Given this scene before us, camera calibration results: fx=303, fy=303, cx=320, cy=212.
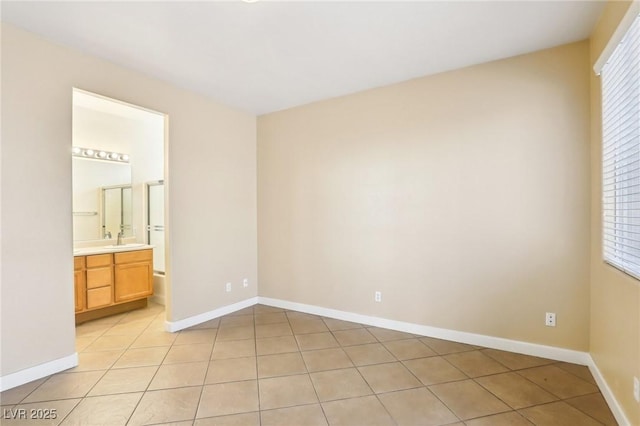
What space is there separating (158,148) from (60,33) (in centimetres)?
229

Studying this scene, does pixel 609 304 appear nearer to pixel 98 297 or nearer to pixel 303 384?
pixel 303 384

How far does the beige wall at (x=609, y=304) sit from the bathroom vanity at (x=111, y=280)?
469 centimetres

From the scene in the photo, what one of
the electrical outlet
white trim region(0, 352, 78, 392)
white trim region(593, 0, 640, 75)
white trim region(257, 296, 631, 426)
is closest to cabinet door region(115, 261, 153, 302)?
white trim region(0, 352, 78, 392)

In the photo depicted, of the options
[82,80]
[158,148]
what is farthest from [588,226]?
[158,148]

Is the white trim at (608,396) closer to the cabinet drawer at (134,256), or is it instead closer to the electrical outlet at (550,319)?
the electrical outlet at (550,319)

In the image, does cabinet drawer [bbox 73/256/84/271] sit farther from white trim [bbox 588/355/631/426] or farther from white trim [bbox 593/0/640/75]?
white trim [bbox 593/0/640/75]

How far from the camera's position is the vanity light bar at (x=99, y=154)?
12.9 feet

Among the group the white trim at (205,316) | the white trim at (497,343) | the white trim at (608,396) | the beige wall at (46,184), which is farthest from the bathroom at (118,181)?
the white trim at (608,396)

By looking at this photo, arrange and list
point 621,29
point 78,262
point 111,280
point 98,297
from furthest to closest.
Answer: point 111,280 < point 98,297 < point 78,262 < point 621,29

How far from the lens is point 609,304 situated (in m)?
1.99

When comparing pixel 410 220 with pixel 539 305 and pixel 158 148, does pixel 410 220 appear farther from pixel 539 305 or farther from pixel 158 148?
pixel 158 148

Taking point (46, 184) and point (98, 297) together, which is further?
point (98, 297)

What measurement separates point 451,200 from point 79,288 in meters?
4.14

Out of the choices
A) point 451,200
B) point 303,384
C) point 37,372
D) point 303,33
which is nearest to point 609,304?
point 451,200
